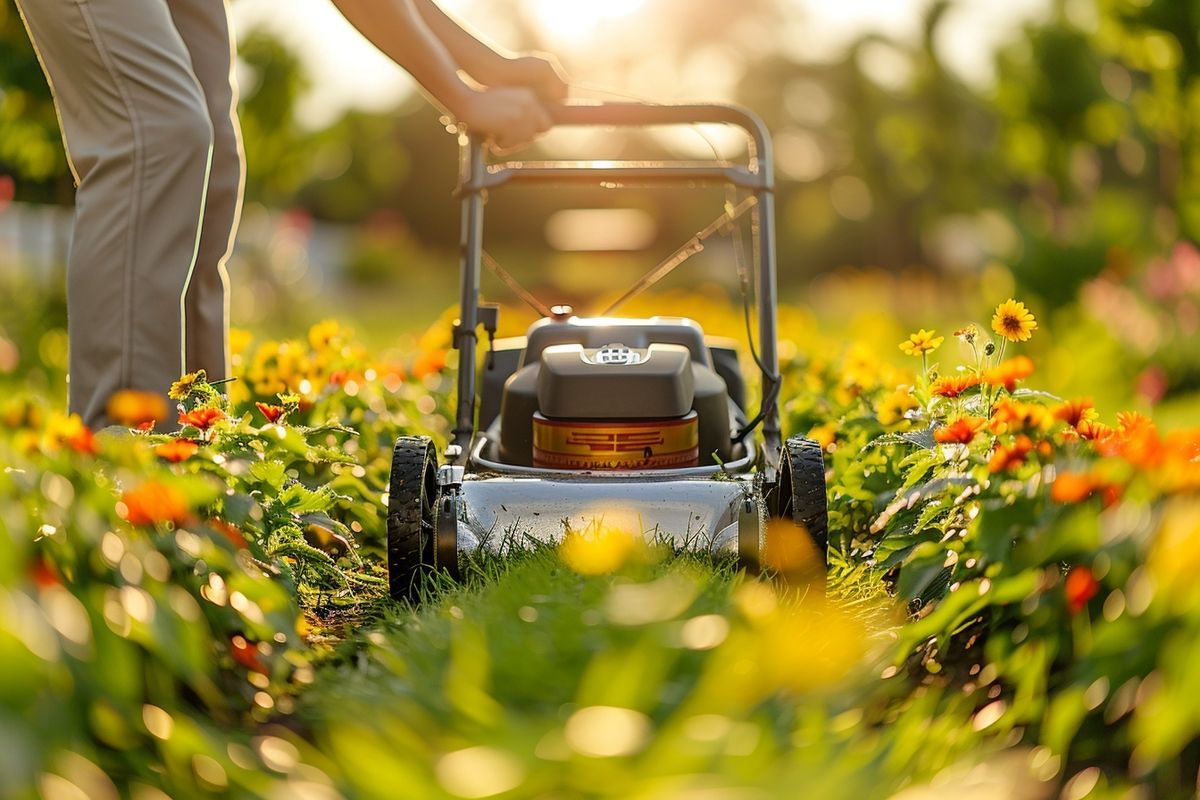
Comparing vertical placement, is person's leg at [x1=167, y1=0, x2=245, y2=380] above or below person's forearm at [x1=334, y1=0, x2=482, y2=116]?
below

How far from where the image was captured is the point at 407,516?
2.21 metres

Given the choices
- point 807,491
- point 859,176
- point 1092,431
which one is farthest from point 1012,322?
point 859,176

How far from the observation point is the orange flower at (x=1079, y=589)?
4.79 feet

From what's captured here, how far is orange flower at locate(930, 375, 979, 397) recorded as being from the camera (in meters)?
2.33

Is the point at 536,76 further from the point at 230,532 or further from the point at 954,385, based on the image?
the point at 230,532

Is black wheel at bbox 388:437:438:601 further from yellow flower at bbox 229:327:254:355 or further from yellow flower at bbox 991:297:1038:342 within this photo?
yellow flower at bbox 229:327:254:355

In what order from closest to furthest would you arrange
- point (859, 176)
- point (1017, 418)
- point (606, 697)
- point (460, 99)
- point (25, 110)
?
point (606, 697) < point (1017, 418) < point (460, 99) < point (25, 110) < point (859, 176)

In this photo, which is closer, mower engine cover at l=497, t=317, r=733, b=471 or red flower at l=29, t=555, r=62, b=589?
red flower at l=29, t=555, r=62, b=589

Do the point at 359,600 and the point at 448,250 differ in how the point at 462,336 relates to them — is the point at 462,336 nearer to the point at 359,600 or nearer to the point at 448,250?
the point at 359,600

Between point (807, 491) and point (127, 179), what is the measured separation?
1280 mm

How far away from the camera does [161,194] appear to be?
2.43m

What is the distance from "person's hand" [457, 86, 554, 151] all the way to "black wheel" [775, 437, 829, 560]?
0.95 meters

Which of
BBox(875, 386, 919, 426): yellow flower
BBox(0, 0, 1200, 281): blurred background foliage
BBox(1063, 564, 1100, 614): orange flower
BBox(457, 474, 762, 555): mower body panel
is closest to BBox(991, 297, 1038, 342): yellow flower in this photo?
BBox(875, 386, 919, 426): yellow flower

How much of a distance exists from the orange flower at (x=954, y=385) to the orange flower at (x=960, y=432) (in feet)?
0.81
